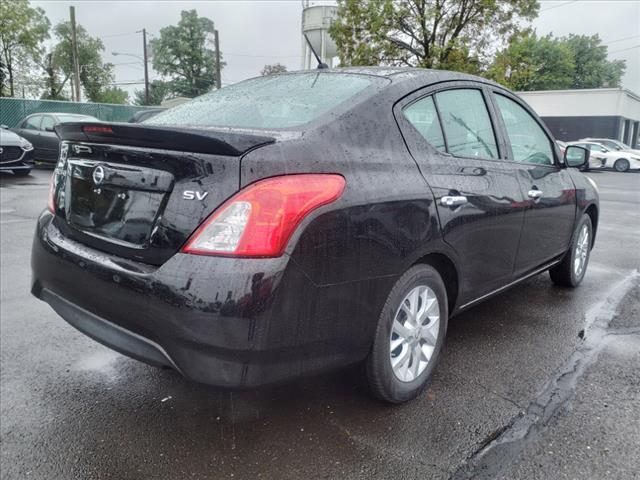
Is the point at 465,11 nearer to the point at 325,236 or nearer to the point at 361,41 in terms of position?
the point at 361,41

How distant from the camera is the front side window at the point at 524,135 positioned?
3291 millimetres

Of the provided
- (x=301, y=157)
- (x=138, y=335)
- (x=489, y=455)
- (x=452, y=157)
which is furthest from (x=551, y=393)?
(x=138, y=335)

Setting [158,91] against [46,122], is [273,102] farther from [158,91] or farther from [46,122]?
[158,91]

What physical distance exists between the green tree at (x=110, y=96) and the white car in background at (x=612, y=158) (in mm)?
52249

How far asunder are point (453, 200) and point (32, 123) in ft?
48.3

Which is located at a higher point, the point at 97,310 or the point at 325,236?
the point at 325,236

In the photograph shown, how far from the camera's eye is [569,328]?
354cm

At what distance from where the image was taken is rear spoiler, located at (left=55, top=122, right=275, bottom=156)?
1785 millimetres

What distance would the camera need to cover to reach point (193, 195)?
1803 millimetres

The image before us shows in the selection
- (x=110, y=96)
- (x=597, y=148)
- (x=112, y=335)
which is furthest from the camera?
(x=110, y=96)

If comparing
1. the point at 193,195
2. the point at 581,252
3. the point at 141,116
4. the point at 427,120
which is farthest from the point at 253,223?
the point at 141,116

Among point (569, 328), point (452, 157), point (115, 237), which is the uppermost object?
point (452, 157)

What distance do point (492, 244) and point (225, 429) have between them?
5.77 feet

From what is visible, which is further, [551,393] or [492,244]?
[492,244]
